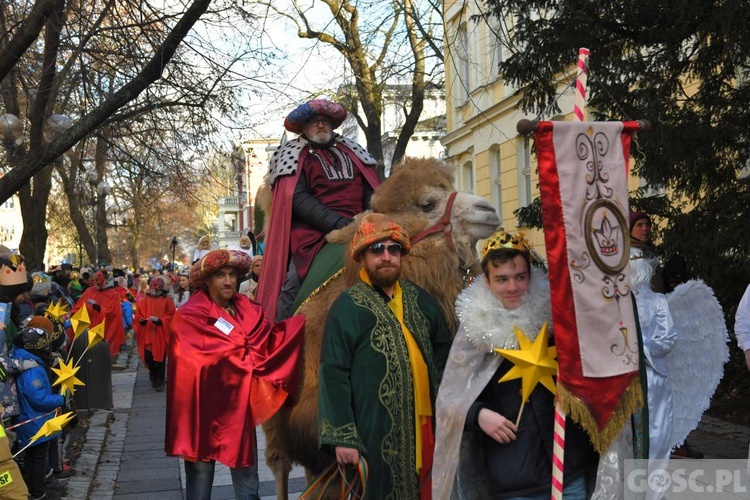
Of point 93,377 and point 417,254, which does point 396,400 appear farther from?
point 93,377

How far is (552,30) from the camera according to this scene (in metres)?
8.50

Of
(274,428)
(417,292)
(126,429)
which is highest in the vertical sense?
(417,292)

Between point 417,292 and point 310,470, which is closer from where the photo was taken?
point 417,292

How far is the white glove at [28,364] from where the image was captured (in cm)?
620

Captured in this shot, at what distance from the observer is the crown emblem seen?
3.47m

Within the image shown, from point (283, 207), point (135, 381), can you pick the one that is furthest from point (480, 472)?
point (135, 381)

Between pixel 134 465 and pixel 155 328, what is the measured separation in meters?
5.29

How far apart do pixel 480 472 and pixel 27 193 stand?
15.0m

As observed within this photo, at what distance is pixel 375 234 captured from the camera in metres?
4.43

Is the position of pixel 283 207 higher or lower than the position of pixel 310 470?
higher

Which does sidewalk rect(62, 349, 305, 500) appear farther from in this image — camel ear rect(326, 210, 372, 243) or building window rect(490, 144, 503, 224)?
building window rect(490, 144, 503, 224)

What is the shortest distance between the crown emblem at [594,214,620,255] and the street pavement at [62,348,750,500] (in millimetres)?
4216

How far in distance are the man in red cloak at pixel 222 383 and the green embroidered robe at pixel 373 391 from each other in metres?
0.92

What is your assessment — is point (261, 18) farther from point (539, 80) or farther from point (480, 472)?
point (480, 472)
